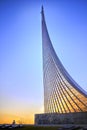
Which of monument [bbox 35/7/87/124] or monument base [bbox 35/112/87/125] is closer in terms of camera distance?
monument base [bbox 35/112/87/125]

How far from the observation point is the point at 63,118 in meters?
29.4

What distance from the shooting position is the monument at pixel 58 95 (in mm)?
29484

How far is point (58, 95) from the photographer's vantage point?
38.7 meters

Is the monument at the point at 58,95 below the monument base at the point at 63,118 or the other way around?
the other way around

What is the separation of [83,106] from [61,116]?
15.8 ft

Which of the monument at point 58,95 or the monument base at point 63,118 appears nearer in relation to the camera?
the monument base at point 63,118

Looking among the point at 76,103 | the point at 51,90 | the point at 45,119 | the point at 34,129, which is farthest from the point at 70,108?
the point at 34,129

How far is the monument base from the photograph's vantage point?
91.7ft

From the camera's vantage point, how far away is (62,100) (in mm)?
37219

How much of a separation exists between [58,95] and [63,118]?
949 cm

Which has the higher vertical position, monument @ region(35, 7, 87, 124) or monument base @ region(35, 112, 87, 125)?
monument @ region(35, 7, 87, 124)

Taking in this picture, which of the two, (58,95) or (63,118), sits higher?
(58,95)

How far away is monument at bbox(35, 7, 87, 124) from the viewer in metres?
29.5

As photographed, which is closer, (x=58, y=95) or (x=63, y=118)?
(x=63, y=118)
